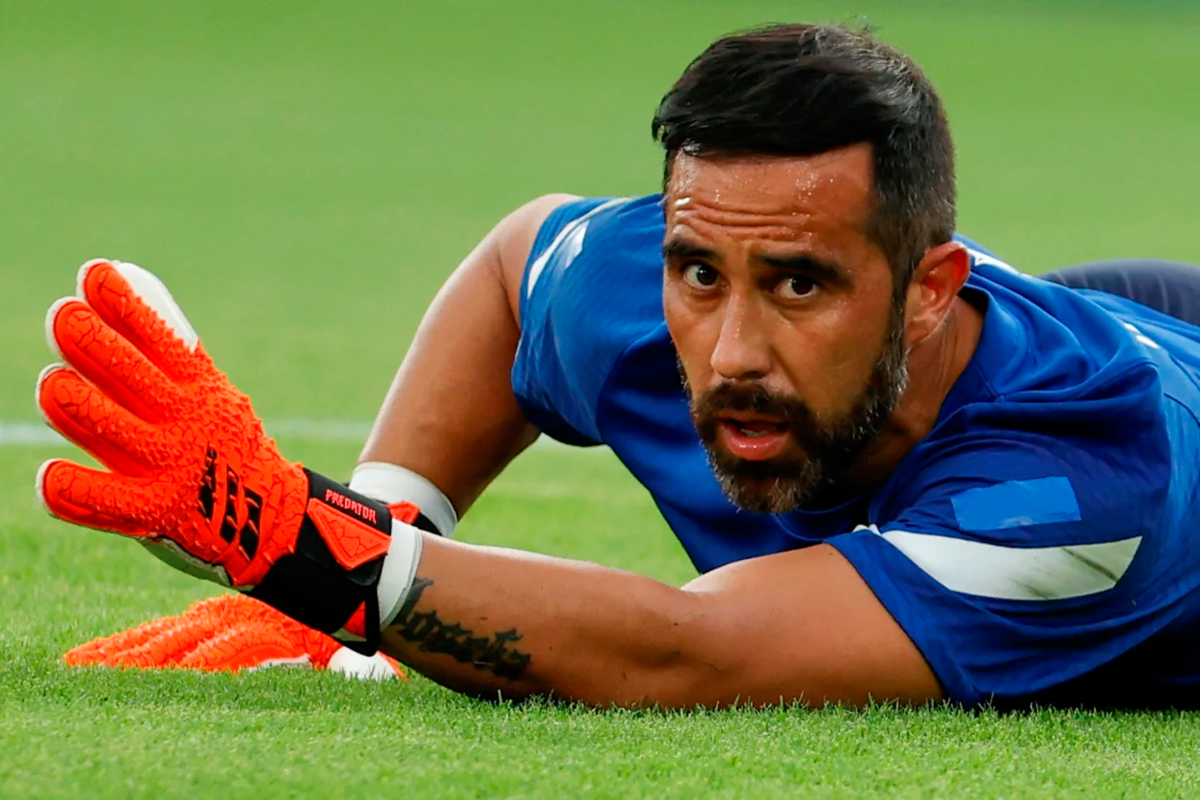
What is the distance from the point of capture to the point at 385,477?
3426 millimetres

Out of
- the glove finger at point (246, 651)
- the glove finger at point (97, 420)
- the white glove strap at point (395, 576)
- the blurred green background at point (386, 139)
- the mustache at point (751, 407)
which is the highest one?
the glove finger at point (97, 420)

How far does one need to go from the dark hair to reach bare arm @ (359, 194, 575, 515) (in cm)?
88

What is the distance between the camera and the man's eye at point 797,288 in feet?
8.32

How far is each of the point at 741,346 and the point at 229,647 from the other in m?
0.99

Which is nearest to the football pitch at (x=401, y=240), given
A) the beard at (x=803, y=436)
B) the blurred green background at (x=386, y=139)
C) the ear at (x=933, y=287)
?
the blurred green background at (x=386, y=139)

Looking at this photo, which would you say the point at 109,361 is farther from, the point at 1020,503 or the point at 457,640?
the point at 1020,503

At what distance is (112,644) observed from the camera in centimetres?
293

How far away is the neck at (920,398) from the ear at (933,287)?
2 centimetres

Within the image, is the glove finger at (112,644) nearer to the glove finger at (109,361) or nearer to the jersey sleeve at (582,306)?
the glove finger at (109,361)

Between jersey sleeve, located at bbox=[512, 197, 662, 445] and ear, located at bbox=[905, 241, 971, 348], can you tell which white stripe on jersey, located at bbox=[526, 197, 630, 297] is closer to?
jersey sleeve, located at bbox=[512, 197, 662, 445]

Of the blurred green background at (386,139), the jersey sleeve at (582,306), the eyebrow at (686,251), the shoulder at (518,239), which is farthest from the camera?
the blurred green background at (386,139)

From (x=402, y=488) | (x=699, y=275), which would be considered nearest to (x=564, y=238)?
(x=402, y=488)

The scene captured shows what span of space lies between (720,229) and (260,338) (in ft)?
17.5

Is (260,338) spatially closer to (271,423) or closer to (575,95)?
(271,423)
